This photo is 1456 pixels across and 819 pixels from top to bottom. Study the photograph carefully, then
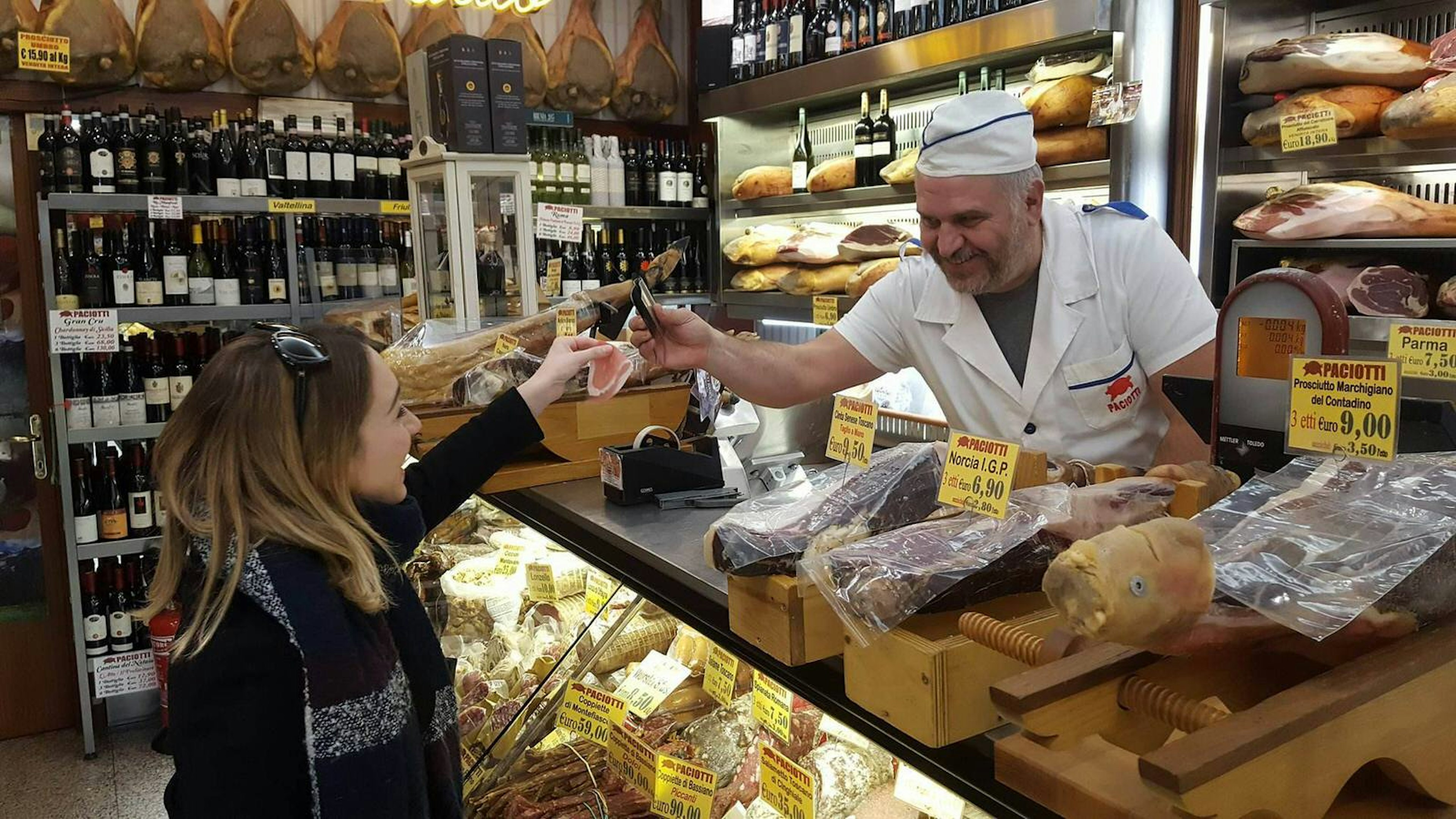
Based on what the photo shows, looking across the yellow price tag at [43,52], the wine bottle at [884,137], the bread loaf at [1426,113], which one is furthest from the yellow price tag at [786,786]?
the yellow price tag at [43,52]

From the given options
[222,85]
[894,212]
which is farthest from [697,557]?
[222,85]

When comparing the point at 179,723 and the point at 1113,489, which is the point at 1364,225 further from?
the point at 179,723

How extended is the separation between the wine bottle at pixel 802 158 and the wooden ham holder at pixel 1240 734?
3905 mm

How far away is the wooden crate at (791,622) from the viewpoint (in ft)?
3.95

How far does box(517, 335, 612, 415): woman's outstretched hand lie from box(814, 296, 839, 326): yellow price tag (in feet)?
6.43

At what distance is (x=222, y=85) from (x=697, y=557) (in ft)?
14.1

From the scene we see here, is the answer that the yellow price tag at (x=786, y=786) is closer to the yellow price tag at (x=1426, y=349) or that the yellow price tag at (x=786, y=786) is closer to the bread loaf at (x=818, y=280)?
the yellow price tag at (x=1426, y=349)

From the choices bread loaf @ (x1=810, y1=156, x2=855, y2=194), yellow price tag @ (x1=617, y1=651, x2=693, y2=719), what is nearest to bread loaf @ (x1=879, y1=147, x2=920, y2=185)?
bread loaf @ (x1=810, y1=156, x2=855, y2=194)

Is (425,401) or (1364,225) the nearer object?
(425,401)

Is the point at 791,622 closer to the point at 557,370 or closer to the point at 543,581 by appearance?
the point at 557,370

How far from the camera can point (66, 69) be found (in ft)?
14.3

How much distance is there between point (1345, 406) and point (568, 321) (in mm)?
1819

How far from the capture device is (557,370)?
84.4 inches

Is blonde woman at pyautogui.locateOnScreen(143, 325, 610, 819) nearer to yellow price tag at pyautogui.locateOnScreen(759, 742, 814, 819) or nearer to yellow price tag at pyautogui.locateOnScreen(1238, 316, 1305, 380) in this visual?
yellow price tag at pyautogui.locateOnScreen(759, 742, 814, 819)
